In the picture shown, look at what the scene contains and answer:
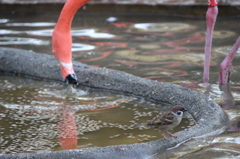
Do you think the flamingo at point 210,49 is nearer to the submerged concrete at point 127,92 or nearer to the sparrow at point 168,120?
the submerged concrete at point 127,92

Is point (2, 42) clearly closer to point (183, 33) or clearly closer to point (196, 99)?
point (183, 33)

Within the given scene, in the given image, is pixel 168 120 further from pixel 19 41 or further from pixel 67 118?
pixel 19 41

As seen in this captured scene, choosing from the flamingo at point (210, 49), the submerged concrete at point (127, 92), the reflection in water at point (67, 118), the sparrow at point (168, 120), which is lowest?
the reflection in water at point (67, 118)

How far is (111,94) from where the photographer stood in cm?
504

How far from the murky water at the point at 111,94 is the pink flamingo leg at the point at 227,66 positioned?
108mm

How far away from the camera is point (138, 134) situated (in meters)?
3.80

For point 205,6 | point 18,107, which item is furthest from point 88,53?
point 205,6

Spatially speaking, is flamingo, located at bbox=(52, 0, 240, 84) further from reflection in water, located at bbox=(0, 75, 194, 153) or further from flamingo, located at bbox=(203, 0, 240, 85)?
reflection in water, located at bbox=(0, 75, 194, 153)

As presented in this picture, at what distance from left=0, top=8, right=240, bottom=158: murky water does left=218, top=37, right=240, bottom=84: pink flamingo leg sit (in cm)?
11

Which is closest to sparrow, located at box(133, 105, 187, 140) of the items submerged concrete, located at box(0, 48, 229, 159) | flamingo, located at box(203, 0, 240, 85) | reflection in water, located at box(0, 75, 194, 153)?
submerged concrete, located at box(0, 48, 229, 159)

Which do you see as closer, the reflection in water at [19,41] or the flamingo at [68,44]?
the flamingo at [68,44]

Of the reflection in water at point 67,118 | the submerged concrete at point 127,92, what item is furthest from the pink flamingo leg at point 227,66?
the reflection in water at point 67,118

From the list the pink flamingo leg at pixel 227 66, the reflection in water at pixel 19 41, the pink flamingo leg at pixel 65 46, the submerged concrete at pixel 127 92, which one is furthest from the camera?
the reflection in water at pixel 19 41

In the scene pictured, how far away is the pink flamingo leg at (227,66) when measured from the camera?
5.01 meters
